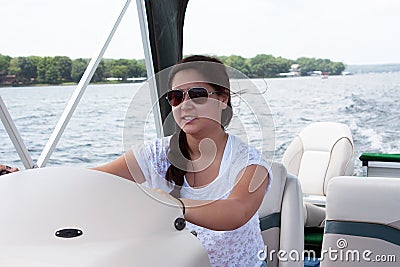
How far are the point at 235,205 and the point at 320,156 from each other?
3.27m

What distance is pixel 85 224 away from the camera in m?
1.01

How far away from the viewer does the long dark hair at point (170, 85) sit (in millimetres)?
1509

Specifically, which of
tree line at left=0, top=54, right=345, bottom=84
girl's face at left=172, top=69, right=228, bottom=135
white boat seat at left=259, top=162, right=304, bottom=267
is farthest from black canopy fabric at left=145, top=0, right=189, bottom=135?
girl's face at left=172, top=69, right=228, bottom=135

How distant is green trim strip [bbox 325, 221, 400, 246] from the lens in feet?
6.26

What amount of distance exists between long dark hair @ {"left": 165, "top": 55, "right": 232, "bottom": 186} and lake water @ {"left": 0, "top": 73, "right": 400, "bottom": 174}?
0.58 feet

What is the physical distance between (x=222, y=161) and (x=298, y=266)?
372mm

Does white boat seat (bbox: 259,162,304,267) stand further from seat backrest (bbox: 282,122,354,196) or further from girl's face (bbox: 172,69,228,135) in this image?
seat backrest (bbox: 282,122,354,196)

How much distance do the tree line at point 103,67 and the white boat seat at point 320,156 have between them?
2.29 feet

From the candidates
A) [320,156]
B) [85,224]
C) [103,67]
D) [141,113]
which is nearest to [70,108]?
[103,67]

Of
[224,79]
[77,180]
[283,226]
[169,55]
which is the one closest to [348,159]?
[169,55]

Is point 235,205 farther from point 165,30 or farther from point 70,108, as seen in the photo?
point 165,30
